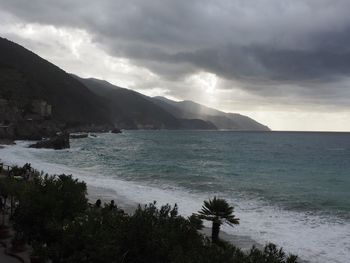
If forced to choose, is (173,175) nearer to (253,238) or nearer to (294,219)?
(294,219)

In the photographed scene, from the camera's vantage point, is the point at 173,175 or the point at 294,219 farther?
the point at 173,175

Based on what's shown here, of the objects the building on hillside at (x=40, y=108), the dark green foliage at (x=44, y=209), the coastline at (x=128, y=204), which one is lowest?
the coastline at (x=128, y=204)

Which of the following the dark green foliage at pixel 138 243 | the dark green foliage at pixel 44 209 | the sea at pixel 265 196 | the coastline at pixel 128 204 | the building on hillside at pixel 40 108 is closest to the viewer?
the dark green foliage at pixel 138 243

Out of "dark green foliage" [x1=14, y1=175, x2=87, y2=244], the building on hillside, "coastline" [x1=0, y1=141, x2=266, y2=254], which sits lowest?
"coastline" [x1=0, y1=141, x2=266, y2=254]

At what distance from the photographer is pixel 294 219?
101 ft

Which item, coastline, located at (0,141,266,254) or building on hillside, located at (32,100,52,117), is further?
building on hillside, located at (32,100,52,117)

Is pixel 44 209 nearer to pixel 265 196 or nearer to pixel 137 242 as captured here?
pixel 137 242

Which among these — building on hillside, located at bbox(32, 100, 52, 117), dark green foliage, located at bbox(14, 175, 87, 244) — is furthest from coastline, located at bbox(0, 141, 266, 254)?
building on hillside, located at bbox(32, 100, 52, 117)

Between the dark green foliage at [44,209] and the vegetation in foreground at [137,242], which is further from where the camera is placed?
the dark green foliage at [44,209]

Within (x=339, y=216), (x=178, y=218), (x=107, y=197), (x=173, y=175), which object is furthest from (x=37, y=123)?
(x=178, y=218)

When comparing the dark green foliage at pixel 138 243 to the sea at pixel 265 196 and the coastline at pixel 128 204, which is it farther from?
the sea at pixel 265 196

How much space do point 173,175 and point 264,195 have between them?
17.4 metres

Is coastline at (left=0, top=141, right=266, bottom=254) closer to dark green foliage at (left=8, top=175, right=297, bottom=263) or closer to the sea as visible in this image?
the sea

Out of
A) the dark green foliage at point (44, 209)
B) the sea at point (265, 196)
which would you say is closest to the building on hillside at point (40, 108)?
the sea at point (265, 196)
